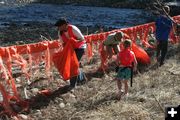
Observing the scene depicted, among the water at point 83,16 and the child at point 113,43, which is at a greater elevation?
the child at point 113,43

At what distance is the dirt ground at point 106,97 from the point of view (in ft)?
25.0

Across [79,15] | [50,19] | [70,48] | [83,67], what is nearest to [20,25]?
[50,19]

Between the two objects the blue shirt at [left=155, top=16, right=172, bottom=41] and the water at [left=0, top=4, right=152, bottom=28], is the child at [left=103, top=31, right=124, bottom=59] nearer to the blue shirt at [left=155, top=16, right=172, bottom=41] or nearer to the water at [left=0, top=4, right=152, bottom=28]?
the blue shirt at [left=155, top=16, right=172, bottom=41]

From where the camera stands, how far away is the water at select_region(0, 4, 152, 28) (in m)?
27.3

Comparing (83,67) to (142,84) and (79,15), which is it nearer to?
(142,84)

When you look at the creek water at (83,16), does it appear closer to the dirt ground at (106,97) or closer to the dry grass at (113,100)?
the dirt ground at (106,97)

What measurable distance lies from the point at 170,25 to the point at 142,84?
2.44m

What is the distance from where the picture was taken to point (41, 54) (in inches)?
379

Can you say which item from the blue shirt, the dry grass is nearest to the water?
the blue shirt

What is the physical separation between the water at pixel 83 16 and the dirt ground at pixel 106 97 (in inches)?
597

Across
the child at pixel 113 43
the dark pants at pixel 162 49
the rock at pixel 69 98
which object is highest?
the child at pixel 113 43

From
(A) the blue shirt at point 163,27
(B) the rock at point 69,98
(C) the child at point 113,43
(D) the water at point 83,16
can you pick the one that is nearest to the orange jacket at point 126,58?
(B) the rock at point 69,98

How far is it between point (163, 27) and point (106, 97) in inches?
136

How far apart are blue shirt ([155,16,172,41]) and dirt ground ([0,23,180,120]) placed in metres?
0.70
